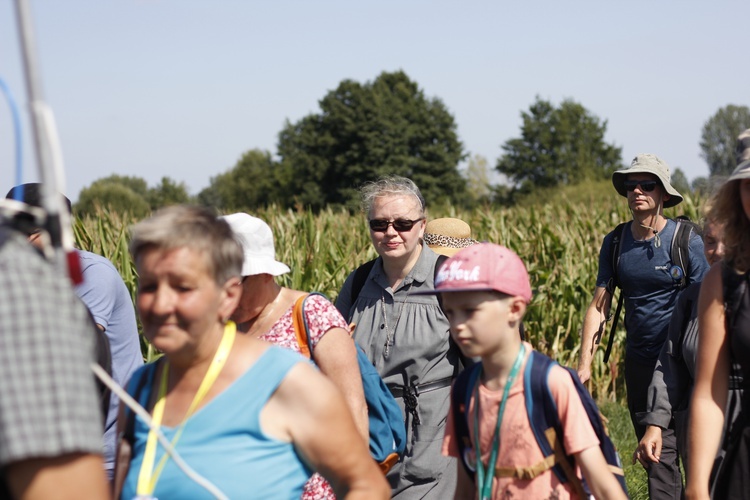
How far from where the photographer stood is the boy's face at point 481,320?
107 inches

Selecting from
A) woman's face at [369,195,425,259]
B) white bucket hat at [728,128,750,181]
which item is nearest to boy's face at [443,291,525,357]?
white bucket hat at [728,128,750,181]

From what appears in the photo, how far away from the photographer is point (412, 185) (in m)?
4.84

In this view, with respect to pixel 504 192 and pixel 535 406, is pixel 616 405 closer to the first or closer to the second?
pixel 535 406

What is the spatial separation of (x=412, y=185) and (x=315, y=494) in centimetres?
203

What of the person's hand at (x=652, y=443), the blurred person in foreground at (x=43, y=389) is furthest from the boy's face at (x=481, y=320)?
the person's hand at (x=652, y=443)

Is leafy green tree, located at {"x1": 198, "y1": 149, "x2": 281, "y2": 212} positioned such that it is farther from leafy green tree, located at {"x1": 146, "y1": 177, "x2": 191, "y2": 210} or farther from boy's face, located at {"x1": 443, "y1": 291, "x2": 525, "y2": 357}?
boy's face, located at {"x1": 443, "y1": 291, "x2": 525, "y2": 357}

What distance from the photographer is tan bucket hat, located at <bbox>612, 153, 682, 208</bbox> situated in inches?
220

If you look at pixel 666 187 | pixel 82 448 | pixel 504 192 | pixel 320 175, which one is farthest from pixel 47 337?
pixel 504 192

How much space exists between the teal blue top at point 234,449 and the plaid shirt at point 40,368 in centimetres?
70

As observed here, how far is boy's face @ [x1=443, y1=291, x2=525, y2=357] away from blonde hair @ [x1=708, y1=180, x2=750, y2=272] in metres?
0.64

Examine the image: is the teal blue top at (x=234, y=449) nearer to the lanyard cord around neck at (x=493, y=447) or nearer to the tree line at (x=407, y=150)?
the lanyard cord around neck at (x=493, y=447)

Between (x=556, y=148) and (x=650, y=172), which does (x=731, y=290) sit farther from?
(x=556, y=148)

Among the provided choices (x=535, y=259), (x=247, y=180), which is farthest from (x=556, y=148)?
(x=535, y=259)

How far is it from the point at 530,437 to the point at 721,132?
12360cm
